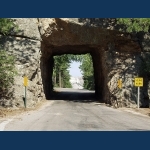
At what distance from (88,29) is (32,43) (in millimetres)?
3764

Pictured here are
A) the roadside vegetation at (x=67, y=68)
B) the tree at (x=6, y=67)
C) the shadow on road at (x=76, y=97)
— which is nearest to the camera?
the tree at (x=6, y=67)

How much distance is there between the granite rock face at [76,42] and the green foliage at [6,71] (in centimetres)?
59

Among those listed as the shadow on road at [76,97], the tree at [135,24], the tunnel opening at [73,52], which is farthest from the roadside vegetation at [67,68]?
the tree at [135,24]

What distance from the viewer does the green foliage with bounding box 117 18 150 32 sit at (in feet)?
60.7

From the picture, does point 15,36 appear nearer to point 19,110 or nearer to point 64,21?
point 64,21

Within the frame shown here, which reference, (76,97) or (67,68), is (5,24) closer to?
(76,97)

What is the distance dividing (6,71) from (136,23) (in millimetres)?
8194

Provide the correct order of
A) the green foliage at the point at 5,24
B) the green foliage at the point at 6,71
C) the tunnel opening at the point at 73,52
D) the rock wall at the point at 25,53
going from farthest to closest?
the tunnel opening at the point at 73,52, the rock wall at the point at 25,53, the green foliage at the point at 6,71, the green foliage at the point at 5,24

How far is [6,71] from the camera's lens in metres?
17.7

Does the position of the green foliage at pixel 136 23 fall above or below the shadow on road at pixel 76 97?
above

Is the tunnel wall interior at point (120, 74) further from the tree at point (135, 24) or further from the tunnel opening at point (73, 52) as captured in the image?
the tunnel opening at point (73, 52)

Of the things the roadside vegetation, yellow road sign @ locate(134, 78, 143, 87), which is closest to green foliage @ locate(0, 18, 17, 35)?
yellow road sign @ locate(134, 78, 143, 87)

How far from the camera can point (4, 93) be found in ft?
59.9

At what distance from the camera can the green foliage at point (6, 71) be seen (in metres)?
17.4
